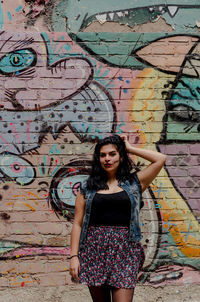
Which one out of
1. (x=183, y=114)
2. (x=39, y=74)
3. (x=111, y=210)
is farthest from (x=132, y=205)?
(x=39, y=74)

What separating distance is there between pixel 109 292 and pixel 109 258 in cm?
31

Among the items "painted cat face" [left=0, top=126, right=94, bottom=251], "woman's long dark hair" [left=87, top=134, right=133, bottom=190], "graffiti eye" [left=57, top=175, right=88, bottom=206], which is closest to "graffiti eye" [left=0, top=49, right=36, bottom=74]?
"painted cat face" [left=0, top=126, right=94, bottom=251]

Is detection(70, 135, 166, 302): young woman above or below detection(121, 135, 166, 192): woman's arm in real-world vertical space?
below

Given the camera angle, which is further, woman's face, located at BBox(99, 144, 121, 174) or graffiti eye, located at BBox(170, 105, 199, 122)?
graffiti eye, located at BBox(170, 105, 199, 122)

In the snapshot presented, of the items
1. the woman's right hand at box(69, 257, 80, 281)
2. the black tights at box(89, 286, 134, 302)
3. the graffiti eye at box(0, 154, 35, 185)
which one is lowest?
the black tights at box(89, 286, 134, 302)

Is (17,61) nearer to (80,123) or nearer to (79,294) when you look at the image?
(80,123)

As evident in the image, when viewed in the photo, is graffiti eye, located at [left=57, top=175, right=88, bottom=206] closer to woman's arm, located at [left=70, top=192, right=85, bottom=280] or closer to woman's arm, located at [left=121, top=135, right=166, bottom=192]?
woman's arm, located at [left=70, top=192, right=85, bottom=280]

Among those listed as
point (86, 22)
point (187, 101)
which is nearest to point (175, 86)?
point (187, 101)

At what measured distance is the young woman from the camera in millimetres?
2428

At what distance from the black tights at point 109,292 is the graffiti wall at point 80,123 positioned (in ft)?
3.63

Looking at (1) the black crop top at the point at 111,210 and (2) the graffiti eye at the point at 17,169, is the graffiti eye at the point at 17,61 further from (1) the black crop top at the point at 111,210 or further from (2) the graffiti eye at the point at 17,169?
(1) the black crop top at the point at 111,210

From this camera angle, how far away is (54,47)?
11.7 feet

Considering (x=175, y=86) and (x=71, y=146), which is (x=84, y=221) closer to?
(x=71, y=146)

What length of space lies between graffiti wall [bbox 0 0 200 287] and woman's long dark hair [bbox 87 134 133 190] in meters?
0.93
